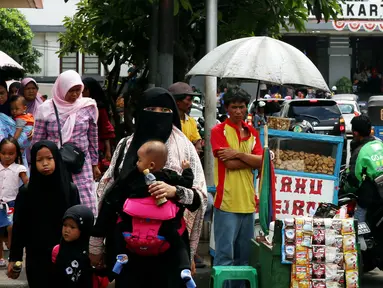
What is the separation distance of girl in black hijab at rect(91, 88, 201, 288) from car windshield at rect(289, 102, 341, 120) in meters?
15.1

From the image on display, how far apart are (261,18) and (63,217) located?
552cm

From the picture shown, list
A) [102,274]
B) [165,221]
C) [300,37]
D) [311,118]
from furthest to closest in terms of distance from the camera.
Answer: [300,37] < [311,118] < [102,274] < [165,221]

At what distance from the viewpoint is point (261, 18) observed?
10.9m

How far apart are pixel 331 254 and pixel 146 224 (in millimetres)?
1934

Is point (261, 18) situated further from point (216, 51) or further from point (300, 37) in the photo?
point (300, 37)

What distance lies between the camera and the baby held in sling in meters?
5.05

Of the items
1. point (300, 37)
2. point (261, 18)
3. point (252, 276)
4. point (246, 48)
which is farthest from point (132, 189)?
point (300, 37)

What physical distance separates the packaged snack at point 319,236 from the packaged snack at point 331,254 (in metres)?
0.06

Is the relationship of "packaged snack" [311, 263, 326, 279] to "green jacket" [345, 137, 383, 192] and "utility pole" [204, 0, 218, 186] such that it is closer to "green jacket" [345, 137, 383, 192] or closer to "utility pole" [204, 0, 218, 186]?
"green jacket" [345, 137, 383, 192]

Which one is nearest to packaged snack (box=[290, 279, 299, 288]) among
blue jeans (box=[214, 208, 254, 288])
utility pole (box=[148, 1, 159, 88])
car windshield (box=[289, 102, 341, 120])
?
blue jeans (box=[214, 208, 254, 288])

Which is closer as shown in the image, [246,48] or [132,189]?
[132,189]

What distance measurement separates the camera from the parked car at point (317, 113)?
20016 millimetres

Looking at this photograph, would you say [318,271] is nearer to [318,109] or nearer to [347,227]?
[347,227]

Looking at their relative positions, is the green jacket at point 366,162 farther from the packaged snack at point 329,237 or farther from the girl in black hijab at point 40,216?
the girl in black hijab at point 40,216
